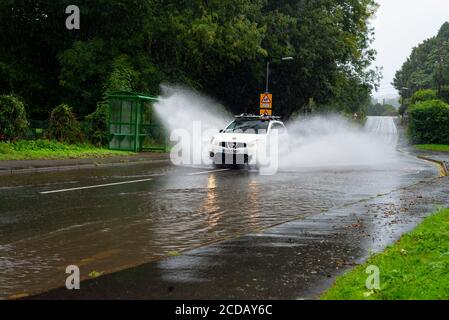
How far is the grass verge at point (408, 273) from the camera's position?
5453 millimetres

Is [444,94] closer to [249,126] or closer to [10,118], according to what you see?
[249,126]

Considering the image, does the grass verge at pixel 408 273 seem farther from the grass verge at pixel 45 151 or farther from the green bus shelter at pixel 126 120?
the green bus shelter at pixel 126 120

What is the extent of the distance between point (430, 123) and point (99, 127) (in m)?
31.5

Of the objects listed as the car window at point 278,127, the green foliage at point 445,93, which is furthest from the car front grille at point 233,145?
the green foliage at point 445,93

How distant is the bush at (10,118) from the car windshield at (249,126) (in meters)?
7.64

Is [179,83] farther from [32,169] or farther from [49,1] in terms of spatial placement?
[32,169]

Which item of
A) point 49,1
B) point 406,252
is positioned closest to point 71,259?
point 406,252

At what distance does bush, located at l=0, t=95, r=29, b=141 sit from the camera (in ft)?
74.3

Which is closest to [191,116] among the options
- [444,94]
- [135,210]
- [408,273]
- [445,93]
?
[135,210]

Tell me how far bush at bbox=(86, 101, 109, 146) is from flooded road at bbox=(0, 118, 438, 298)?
325 inches

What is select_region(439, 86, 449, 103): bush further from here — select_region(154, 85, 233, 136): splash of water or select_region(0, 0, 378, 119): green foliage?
select_region(154, 85, 233, 136): splash of water

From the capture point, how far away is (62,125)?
25.9m

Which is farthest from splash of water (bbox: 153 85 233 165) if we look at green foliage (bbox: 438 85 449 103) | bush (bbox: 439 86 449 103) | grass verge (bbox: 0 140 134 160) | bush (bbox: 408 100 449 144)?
bush (bbox: 439 86 449 103)

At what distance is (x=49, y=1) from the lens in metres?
32.2
